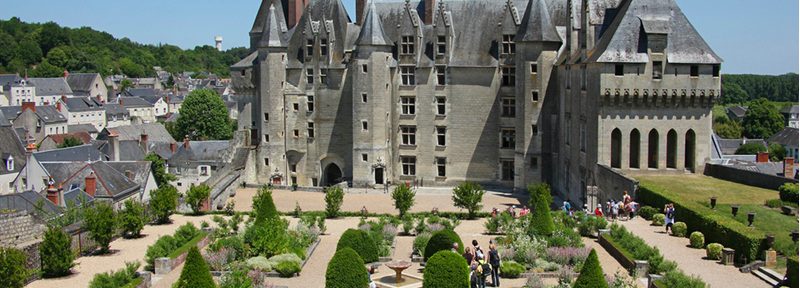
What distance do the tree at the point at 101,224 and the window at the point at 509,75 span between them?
102 feet

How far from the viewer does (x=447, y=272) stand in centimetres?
2559

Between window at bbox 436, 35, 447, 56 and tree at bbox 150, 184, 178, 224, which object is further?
window at bbox 436, 35, 447, 56

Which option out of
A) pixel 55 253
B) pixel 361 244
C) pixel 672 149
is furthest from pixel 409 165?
pixel 55 253

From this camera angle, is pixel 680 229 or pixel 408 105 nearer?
pixel 680 229

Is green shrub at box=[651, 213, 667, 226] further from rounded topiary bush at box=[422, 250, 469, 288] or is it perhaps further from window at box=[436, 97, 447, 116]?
window at box=[436, 97, 447, 116]

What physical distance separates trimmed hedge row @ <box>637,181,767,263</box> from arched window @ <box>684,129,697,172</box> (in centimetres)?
643

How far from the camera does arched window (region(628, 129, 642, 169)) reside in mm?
46469

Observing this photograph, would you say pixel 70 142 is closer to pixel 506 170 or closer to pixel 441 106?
pixel 441 106

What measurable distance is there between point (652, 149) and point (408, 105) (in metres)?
19.1

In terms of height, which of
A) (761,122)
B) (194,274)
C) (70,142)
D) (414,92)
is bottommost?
(194,274)

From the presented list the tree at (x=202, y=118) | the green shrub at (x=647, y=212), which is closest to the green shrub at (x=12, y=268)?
the green shrub at (x=647, y=212)

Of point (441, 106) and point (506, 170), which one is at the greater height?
point (441, 106)

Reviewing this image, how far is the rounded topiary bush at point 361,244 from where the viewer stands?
3194cm

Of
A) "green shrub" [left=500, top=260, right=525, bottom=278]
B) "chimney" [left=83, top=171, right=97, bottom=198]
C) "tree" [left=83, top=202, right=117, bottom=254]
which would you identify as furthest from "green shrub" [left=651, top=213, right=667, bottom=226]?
"chimney" [left=83, top=171, right=97, bottom=198]
